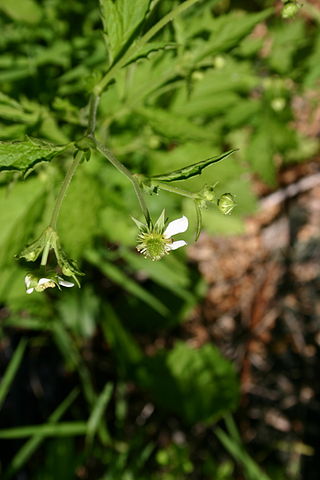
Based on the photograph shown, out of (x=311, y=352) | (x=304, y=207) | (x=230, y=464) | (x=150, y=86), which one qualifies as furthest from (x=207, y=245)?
(x=150, y=86)

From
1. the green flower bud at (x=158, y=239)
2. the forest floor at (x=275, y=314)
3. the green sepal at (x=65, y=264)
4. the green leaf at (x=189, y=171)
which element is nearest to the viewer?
the green leaf at (x=189, y=171)

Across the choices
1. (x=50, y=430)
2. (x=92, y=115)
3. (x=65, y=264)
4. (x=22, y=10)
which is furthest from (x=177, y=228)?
(x=50, y=430)

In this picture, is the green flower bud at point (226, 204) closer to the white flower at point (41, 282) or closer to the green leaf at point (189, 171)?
the green leaf at point (189, 171)

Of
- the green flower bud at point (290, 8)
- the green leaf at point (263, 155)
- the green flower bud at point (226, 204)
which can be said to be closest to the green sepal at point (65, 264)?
the green flower bud at point (226, 204)

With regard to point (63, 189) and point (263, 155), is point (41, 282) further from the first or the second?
point (263, 155)

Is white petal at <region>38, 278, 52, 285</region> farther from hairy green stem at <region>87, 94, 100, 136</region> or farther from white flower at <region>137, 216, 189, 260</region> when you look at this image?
hairy green stem at <region>87, 94, 100, 136</region>

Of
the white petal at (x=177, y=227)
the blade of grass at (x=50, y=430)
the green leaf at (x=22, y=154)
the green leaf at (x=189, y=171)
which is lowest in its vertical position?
the blade of grass at (x=50, y=430)
